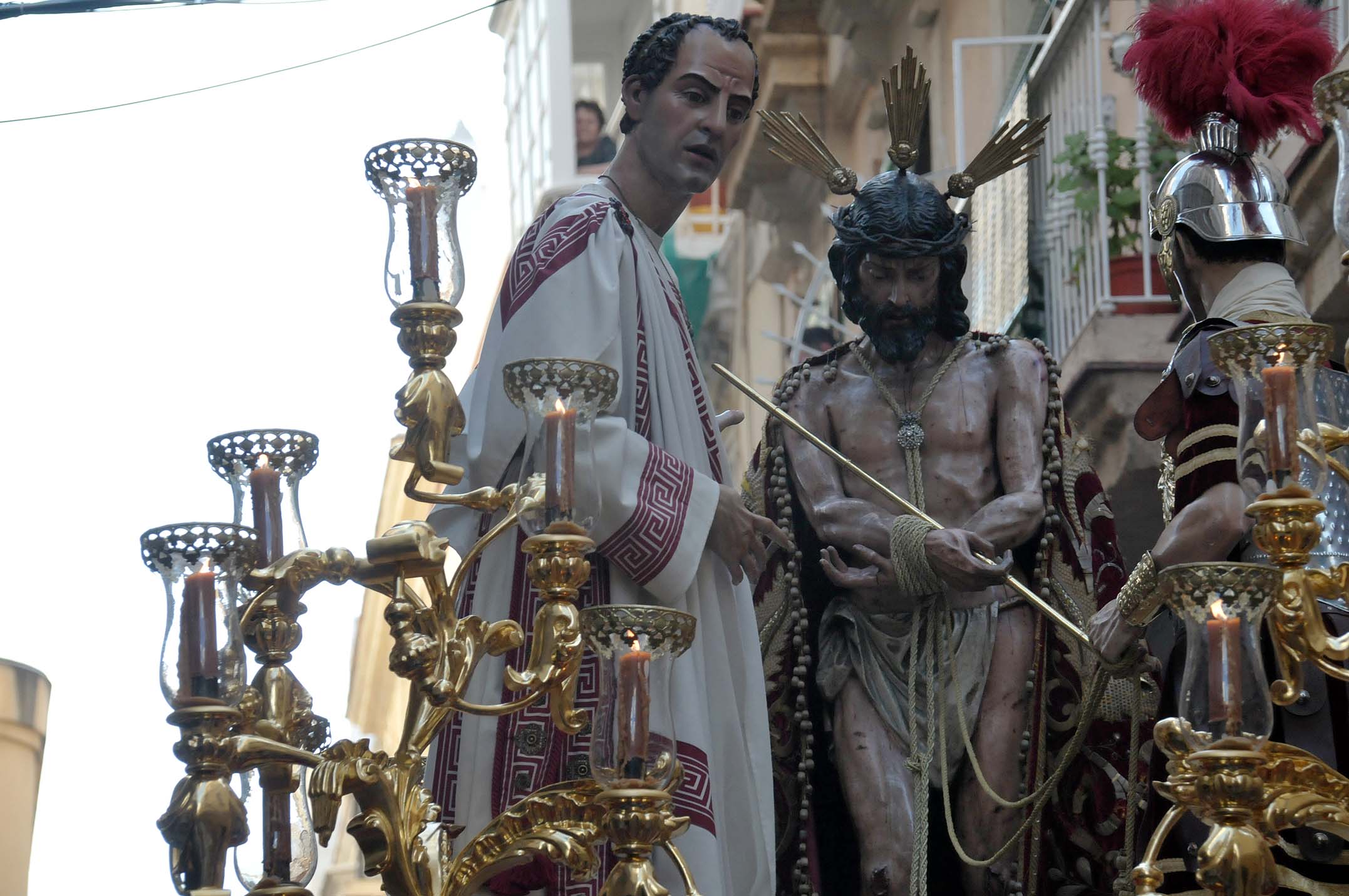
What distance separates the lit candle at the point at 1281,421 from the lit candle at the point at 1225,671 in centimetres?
39

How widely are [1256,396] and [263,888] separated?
70.6 inches

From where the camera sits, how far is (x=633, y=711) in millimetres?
3959

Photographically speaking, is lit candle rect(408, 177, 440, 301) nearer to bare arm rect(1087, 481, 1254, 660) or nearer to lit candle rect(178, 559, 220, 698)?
lit candle rect(178, 559, 220, 698)

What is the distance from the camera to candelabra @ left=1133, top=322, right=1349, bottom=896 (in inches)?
153

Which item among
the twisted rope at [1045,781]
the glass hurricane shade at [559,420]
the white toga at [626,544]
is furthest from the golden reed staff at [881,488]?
the glass hurricane shade at [559,420]

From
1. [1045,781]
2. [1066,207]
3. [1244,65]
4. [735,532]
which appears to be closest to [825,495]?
[1045,781]

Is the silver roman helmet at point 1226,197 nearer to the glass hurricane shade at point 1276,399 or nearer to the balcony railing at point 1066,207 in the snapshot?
the glass hurricane shade at point 1276,399

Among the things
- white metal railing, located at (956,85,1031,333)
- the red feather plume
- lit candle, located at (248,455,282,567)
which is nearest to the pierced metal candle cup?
lit candle, located at (248,455,282,567)

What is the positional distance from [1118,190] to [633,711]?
21.5ft

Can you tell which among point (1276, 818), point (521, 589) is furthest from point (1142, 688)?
point (1276, 818)

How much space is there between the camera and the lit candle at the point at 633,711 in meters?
3.95

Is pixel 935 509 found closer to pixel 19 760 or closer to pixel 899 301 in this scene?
pixel 899 301

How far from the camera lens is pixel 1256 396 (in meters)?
4.33

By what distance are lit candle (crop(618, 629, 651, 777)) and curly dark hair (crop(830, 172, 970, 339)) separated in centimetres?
235
